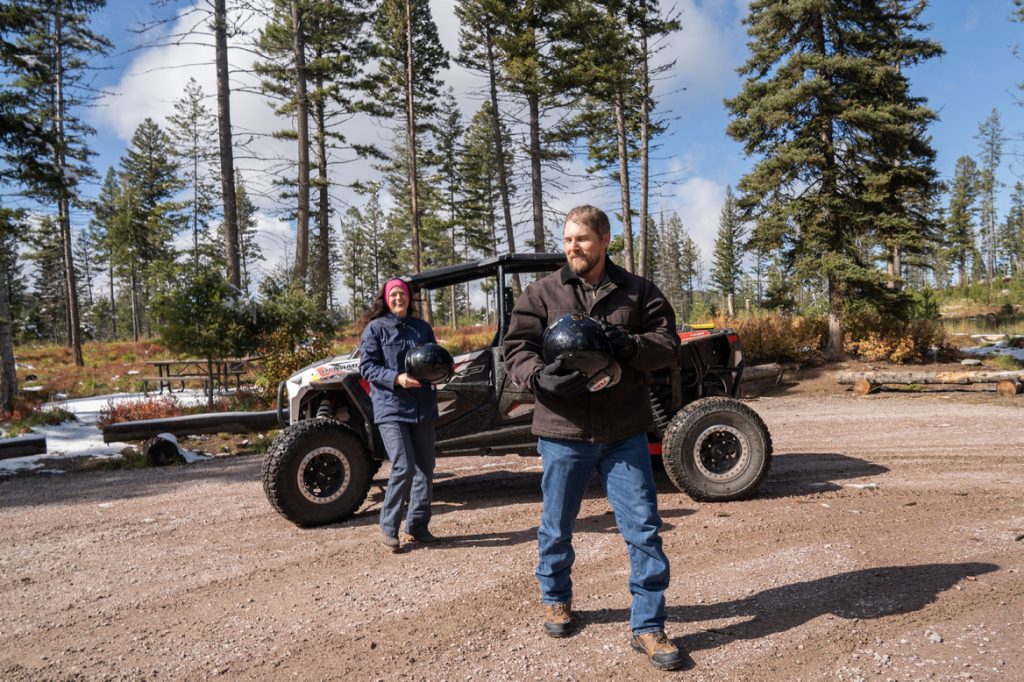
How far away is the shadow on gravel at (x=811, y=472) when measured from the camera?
5.59 m

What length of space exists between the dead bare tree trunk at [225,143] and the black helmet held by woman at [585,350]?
14039 mm

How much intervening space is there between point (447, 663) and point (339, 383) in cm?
304

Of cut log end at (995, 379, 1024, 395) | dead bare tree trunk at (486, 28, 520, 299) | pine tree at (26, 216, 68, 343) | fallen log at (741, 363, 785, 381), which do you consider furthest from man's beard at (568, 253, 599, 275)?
pine tree at (26, 216, 68, 343)

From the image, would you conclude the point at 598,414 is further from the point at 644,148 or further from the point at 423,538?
the point at 644,148

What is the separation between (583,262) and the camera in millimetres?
2918

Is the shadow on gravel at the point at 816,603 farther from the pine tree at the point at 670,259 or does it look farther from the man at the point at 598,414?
the pine tree at the point at 670,259

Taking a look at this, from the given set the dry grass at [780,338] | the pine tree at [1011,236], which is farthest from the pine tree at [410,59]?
the pine tree at [1011,236]

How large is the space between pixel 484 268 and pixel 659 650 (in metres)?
3.45

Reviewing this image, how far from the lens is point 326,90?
916 inches

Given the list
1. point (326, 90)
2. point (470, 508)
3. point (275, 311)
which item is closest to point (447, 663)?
point (470, 508)

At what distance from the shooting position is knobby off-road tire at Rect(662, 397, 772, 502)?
16.9 feet

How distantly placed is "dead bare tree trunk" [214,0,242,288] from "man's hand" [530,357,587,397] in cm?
1401

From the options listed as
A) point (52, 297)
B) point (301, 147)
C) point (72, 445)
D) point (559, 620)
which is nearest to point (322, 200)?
point (301, 147)

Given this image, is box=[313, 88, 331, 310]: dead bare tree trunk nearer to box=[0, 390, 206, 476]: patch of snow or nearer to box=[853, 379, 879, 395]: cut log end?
box=[0, 390, 206, 476]: patch of snow
